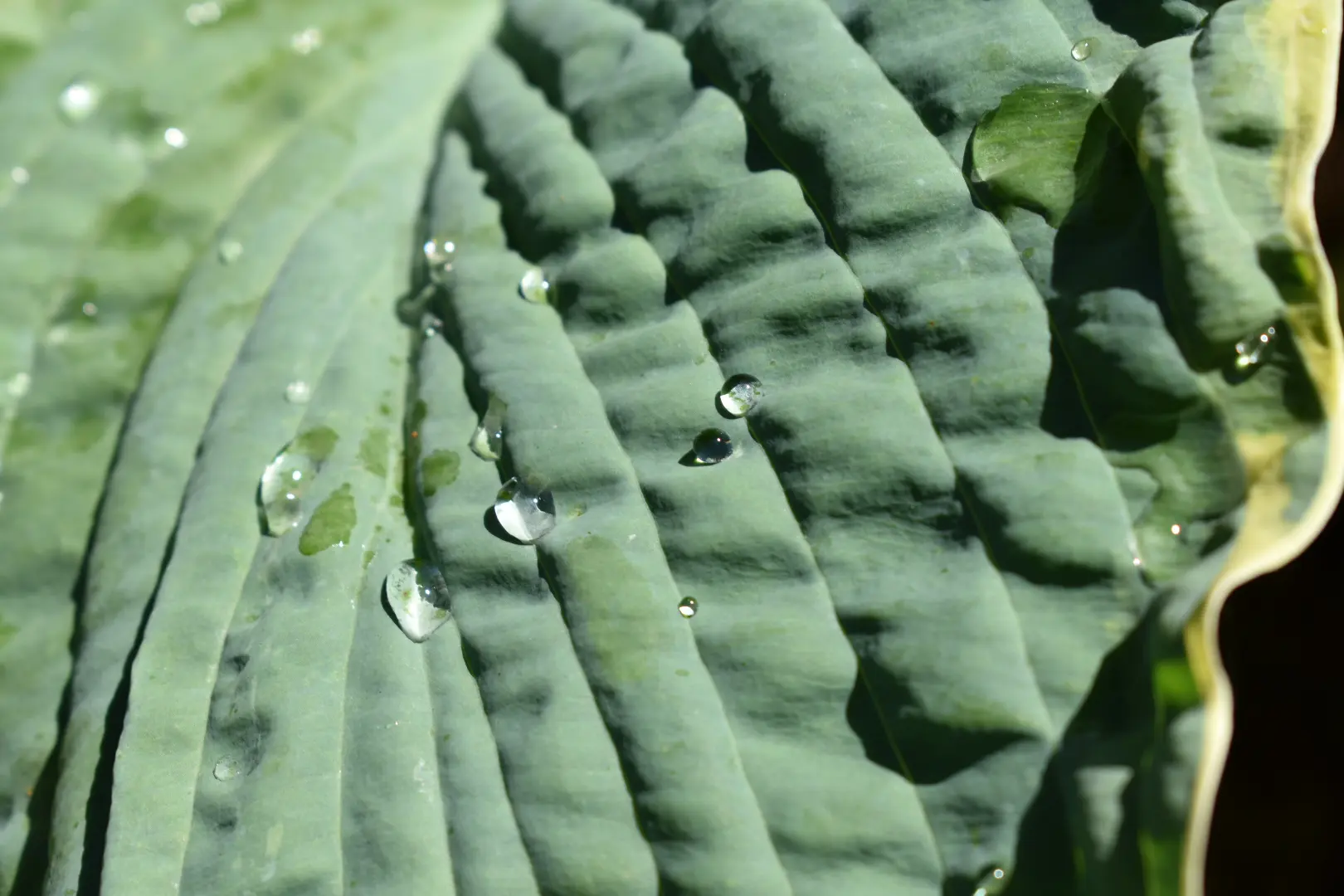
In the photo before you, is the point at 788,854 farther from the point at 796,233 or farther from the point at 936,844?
the point at 796,233

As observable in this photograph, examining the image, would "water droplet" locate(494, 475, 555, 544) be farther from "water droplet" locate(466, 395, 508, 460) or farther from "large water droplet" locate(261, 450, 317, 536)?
"large water droplet" locate(261, 450, 317, 536)

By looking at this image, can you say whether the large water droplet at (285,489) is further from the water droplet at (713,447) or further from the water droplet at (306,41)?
the water droplet at (306,41)

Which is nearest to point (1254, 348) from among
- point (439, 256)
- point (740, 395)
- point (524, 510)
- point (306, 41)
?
point (740, 395)

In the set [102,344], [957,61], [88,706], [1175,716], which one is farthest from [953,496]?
[102,344]

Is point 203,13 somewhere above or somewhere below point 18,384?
above

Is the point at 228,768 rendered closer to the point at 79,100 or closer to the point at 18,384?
the point at 18,384
